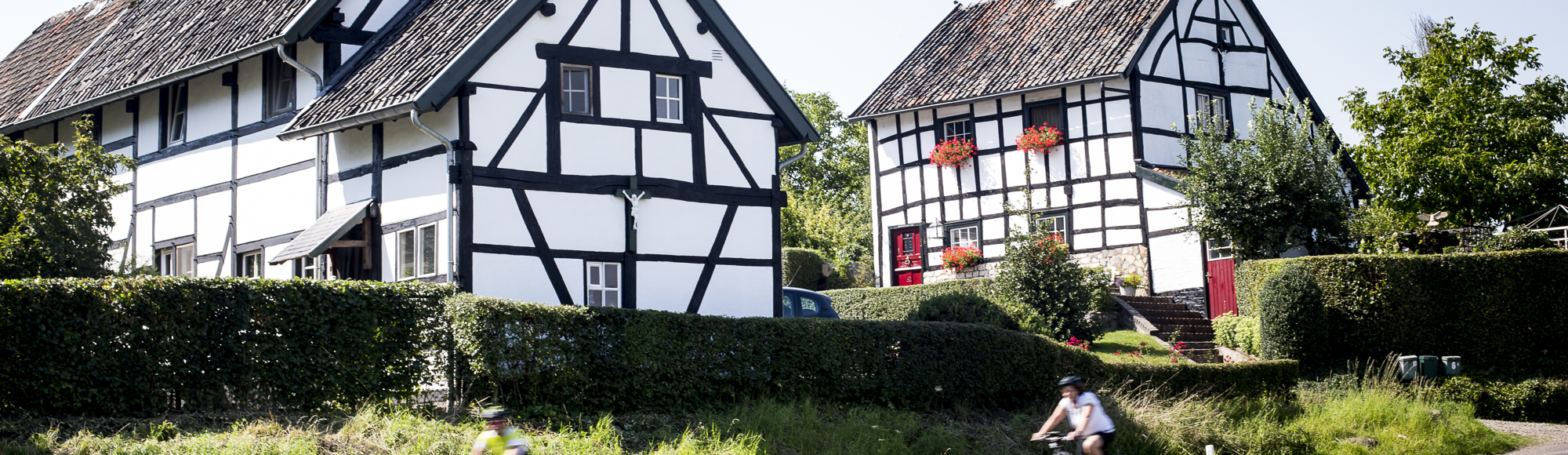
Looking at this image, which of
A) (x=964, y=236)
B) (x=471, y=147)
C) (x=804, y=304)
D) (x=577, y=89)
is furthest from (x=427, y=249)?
(x=964, y=236)

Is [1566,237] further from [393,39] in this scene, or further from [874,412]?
[393,39]

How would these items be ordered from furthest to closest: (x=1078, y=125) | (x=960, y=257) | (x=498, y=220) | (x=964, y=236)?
(x=964, y=236) < (x=960, y=257) < (x=1078, y=125) < (x=498, y=220)

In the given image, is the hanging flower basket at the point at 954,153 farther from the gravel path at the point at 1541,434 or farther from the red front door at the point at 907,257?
the gravel path at the point at 1541,434

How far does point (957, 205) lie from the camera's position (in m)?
30.4

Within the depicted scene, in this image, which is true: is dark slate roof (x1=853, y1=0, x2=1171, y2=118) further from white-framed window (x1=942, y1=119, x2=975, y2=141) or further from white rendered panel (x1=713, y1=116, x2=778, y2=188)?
white rendered panel (x1=713, y1=116, x2=778, y2=188)

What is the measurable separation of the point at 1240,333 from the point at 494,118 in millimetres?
13293

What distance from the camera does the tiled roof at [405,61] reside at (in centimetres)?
1744

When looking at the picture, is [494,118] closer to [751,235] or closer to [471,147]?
[471,147]

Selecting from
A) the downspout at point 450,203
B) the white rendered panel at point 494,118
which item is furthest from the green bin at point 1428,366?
the downspout at point 450,203

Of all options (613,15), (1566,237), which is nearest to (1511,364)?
(1566,237)

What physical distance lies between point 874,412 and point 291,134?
907 centimetres

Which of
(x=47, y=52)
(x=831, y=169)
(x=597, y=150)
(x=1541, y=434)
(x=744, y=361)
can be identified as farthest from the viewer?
(x=831, y=169)

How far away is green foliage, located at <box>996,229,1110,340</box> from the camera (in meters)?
23.5

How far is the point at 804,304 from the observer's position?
2098 cm
